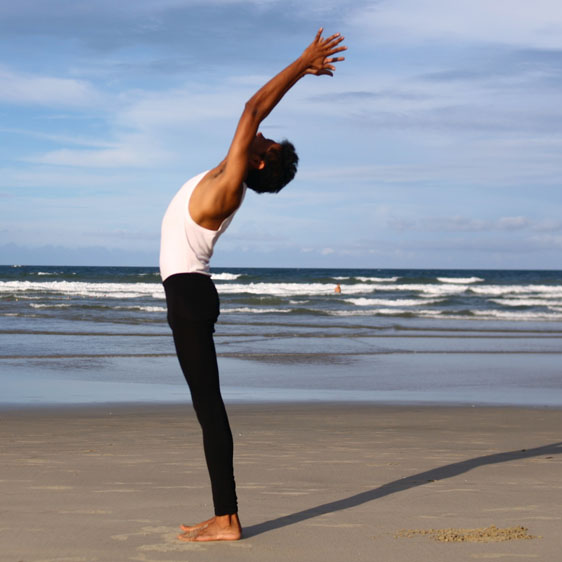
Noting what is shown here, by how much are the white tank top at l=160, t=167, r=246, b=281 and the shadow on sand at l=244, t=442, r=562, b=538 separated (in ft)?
4.14

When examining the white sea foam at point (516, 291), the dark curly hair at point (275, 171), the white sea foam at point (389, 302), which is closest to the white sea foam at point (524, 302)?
the white sea foam at point (516, 291)

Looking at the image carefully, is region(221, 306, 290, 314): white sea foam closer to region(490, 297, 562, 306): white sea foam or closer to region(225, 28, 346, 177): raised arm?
region(490, 297, 562, 306): white sea foam

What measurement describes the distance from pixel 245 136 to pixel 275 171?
24 centimetres

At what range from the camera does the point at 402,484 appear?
14.9ft

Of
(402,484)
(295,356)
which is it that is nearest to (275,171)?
(402,484)

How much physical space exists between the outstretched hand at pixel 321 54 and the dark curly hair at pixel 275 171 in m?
0.33

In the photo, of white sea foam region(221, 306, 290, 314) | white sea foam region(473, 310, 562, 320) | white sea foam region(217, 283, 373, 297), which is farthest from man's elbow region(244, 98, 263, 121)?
white sea foam region(217, 283, 373, 297)

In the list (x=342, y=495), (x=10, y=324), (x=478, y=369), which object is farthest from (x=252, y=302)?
(x=342, y=495)

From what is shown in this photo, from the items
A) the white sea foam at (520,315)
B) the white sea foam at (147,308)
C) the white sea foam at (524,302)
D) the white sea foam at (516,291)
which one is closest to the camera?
the white sea foam at (520,315)

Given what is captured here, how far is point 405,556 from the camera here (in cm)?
313

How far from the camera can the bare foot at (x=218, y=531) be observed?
3.31 meters

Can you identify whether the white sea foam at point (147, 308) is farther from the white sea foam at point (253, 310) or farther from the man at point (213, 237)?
the man at point (213, 237)

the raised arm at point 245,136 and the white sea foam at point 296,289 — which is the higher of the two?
the raised arm at point 245,136

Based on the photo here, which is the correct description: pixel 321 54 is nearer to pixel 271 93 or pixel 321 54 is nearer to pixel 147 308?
pixel 271 93
